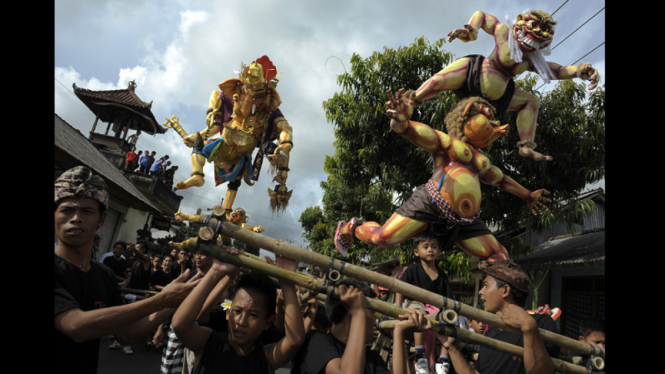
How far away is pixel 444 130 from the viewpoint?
677cm

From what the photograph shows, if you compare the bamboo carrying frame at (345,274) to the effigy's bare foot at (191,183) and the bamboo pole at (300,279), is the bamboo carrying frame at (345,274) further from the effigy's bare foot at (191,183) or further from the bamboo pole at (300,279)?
the effigy's bare foot at (191,183)

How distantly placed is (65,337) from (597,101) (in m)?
7.97

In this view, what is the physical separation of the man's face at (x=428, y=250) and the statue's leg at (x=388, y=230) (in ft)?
0.74

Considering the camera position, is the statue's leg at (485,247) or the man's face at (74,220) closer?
the man's face at (74,220)

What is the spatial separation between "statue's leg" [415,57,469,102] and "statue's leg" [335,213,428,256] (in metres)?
1.22

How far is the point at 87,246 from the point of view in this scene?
1.62 meters

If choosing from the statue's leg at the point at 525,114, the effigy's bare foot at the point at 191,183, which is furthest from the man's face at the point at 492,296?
the effigy's bare foot at the point at 191,183

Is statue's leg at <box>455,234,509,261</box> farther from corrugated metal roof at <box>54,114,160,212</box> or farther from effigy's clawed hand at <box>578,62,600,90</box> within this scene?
corrugated metal roof at <box>54,114,160,212</box>

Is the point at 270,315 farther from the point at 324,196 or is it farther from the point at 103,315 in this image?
the point at 324,196

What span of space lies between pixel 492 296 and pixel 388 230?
5.66 feet

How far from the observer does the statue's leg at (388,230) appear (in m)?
3.66

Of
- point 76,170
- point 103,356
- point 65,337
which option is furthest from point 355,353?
point 103,356

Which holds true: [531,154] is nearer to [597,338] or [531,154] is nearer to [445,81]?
[445,81]

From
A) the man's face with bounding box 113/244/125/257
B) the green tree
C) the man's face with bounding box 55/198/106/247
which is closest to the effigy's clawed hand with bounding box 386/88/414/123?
the man's face with bounding box 55/198/106/247
